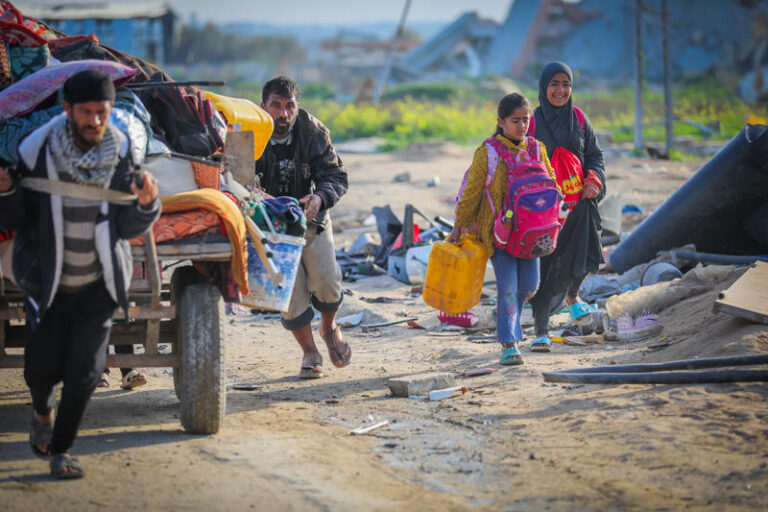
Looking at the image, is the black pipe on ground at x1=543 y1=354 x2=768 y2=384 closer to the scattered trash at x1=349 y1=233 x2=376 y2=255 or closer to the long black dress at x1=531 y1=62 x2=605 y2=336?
the long black dress at x1=531 y1=62 x2=605 y2=336

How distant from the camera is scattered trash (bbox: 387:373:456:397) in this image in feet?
20.2

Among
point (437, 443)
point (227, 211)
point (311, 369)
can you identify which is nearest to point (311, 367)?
point (311, 369)

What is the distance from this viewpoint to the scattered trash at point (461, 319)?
8.62m

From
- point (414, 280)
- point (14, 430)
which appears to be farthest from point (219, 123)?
point (414, 280)

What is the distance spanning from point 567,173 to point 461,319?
201cm

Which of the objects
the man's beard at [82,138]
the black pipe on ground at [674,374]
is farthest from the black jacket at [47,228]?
the black pipe on ground at [674,374]

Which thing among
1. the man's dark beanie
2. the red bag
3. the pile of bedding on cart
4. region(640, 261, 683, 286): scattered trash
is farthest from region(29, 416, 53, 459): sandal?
region(640, 261, 683, 286): scattered trash

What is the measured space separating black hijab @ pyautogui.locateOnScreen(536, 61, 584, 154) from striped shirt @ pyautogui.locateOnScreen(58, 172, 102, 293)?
12.7 feet

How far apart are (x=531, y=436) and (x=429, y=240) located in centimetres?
594

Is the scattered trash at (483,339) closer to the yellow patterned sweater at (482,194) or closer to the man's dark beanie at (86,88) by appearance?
the yellow patterned sweater at (482,194)

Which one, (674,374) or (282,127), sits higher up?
(282,127)

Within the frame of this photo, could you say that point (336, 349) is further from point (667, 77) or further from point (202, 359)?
point (667, 77)

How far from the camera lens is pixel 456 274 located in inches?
263

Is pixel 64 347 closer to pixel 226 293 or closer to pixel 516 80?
pixel 226 293
